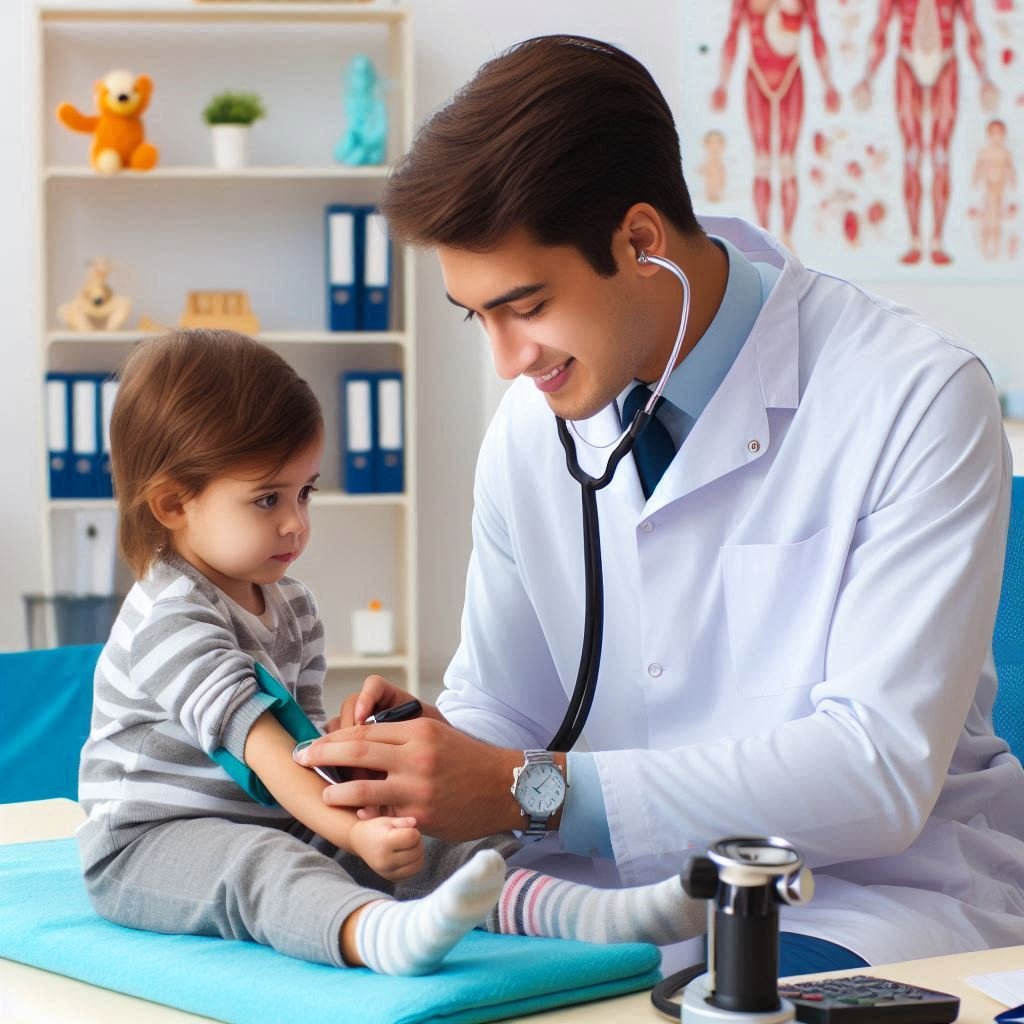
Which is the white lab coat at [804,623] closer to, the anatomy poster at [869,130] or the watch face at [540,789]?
the watch face at [540,789]

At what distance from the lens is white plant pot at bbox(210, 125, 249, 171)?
393cm

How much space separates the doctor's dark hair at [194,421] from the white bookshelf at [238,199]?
2554mm

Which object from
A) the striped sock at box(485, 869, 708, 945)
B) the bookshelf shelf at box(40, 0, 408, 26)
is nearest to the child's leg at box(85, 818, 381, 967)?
the striped sock at box(485, 869, 708, 945)

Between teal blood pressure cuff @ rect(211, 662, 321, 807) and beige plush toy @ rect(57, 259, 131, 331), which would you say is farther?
beige plush toy @ rect(57, 259, 131, 331)

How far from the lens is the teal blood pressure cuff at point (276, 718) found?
1.23 metres

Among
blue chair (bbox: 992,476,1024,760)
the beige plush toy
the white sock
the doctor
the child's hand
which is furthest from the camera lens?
the beige plush toy

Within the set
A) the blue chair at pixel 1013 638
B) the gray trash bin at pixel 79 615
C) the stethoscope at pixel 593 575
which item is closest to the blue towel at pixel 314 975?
the stethoscope at pixel 593 575

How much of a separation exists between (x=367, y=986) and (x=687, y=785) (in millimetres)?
397

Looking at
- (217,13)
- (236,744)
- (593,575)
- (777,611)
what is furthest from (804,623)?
(217,13)

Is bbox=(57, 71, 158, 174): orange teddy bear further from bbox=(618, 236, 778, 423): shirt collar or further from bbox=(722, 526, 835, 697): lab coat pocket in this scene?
bbox=(722, 526, 835, 697): lab coat pocket

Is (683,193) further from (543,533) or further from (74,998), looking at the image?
(74,998)

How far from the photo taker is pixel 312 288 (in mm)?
4176

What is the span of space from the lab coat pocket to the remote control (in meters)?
0.52

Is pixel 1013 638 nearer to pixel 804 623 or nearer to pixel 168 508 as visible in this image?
pixel 804 623
